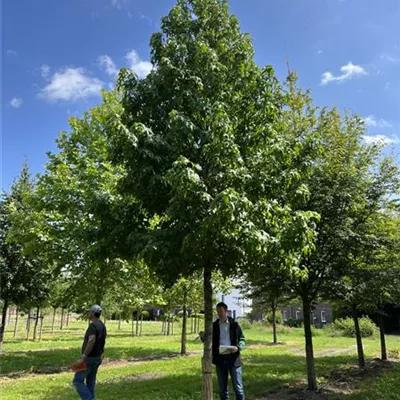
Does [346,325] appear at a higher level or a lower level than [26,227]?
lower

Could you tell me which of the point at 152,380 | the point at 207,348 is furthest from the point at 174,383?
the point at 207,348

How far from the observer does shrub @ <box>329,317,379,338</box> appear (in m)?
30.7

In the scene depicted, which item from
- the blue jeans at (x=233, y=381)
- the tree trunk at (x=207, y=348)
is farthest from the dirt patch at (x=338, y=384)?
the tree trunk at (x=207, y=348)

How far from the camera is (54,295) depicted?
2016 cm

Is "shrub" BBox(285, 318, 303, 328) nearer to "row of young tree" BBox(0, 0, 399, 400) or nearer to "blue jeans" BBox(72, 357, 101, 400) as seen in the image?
"row of young tree" BBox(0, 0, 399, 400)

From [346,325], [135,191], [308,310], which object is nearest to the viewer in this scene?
[135,191]

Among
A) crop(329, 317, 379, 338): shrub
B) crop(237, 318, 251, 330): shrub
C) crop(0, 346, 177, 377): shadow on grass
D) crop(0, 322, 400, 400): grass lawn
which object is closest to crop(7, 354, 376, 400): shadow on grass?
crop(0, 322, 400, 400): grass lawn

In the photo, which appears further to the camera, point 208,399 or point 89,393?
point 89,393

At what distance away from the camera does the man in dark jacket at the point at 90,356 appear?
670 cm

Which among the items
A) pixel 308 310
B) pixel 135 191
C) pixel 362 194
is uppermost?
pixel 362 194

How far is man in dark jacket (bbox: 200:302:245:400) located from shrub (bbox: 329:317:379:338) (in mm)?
27808

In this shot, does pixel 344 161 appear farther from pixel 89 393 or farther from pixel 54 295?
pixel 54 295

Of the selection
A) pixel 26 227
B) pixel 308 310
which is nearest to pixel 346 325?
pixel 308 310

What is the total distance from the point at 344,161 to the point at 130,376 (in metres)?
8.09
